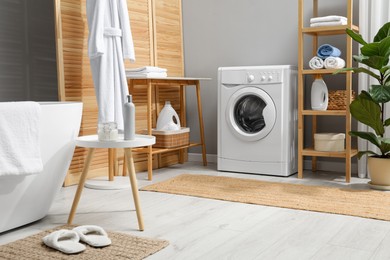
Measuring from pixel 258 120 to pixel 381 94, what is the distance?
107cm

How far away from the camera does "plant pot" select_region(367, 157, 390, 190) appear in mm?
3295

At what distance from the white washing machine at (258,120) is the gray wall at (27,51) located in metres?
1.79

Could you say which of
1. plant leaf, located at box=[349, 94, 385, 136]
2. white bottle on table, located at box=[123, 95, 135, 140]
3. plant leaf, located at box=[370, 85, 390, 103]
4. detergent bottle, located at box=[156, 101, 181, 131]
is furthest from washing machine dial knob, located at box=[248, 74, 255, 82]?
white bottle on table, located at box=[123, 95, 135, 140]

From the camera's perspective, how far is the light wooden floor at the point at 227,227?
208 cm

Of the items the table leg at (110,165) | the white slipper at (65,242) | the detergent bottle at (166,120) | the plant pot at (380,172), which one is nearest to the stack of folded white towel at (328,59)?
the plant pot at (380,172)

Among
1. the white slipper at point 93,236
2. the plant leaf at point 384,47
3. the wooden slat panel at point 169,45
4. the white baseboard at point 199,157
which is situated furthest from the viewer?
the white baseboard at point 199,157

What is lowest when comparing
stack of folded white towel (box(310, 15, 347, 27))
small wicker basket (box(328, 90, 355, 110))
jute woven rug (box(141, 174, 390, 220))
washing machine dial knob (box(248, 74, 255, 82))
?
jute woven rug (box(141, 174, 390, 220))

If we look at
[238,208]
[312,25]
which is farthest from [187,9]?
[238,208]

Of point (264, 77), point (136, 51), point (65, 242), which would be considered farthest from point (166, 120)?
point (65, 242)

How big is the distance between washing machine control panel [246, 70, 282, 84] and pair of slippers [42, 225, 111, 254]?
2.03m

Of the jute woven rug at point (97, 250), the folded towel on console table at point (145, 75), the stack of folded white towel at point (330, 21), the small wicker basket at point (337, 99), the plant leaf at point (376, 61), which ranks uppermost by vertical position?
the stack of folded white towel at point (330, 21)

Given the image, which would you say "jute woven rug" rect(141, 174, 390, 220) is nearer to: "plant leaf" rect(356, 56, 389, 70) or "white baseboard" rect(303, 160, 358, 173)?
"white baseboard" rect(303, 160, 358, 173)

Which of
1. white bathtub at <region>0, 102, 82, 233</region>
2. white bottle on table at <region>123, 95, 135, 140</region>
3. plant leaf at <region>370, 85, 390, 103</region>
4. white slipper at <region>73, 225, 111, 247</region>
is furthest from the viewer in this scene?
plant leaf at <region>370, 85, 390, 103</region>

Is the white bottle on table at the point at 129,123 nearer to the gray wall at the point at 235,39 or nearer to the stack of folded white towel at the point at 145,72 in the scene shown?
the stack of folded white towel at the point at 145,72
